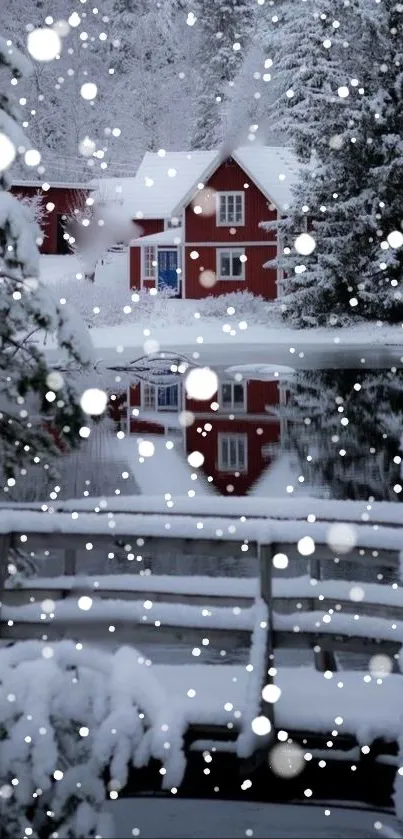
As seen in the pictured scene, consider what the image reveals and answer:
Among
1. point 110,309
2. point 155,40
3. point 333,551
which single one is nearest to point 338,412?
point 333,551

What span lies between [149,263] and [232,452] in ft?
116

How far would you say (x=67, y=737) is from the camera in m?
4.25

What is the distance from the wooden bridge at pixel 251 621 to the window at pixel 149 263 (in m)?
48.1

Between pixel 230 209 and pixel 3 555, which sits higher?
pixel 230 209

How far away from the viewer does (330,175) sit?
4825 centimetres

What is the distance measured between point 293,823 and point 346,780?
384 millimetres

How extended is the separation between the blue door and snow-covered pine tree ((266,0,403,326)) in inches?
245

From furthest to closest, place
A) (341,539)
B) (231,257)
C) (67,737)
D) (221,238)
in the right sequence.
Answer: (221,238)
(231,257)
(341,539)
(67,737)

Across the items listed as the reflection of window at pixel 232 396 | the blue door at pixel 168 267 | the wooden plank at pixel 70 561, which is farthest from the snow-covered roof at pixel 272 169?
the wooden plank at pixel 70 561

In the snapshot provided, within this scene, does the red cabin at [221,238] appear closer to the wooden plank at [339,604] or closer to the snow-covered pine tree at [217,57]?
the snow-covered pine tree at [217,57]

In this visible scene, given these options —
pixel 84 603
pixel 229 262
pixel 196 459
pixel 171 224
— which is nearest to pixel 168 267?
pixel 229 262

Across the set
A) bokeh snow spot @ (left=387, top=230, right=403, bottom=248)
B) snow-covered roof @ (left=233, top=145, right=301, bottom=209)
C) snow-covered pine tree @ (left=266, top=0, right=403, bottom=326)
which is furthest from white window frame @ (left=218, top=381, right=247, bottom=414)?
snow-covered roof @ (left=233, top=145, right=301, bottom=209)

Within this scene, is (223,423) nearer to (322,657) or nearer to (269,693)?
(322,657)

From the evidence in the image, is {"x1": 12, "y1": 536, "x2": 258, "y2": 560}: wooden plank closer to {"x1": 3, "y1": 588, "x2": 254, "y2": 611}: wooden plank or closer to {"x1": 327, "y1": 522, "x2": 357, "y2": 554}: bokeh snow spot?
{"x1": 3, "y1": 588, "x2": 254, "y2": 611}: wooden plank
